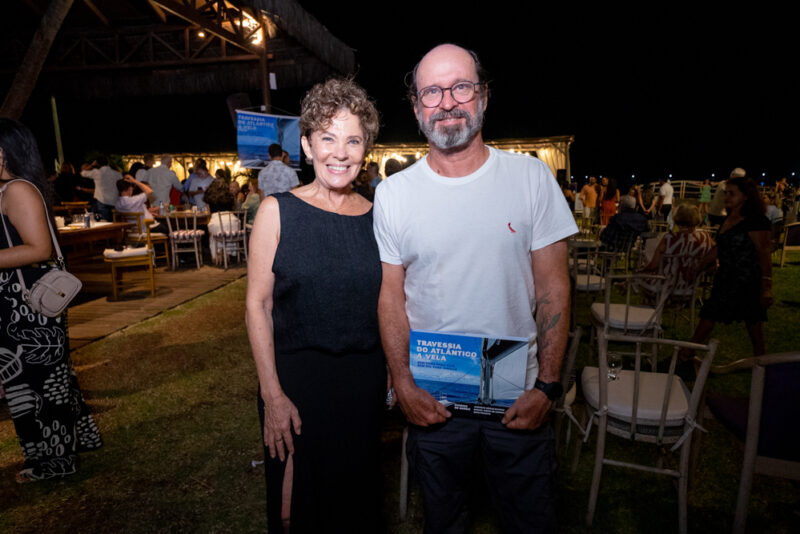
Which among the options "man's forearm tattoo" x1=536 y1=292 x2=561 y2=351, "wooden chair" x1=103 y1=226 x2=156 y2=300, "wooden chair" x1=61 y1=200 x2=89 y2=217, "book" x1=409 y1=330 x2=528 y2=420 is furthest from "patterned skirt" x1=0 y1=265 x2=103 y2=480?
"wooden chair" x1=61 y1=200 x2=89 y2=217

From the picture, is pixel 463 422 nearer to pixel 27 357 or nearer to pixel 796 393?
pixel 796 393

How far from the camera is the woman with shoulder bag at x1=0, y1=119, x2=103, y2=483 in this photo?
2.06 metres

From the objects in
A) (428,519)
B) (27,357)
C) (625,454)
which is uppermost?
(27,357)

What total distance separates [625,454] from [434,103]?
103 inches

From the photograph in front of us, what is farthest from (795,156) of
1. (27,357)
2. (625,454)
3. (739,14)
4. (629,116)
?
(27,357)

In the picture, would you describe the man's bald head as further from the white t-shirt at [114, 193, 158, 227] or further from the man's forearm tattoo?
the white t-shirt at [114, 193, 158, 227]

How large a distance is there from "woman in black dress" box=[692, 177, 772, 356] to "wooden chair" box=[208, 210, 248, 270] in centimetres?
700

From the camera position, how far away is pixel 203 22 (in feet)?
23.0

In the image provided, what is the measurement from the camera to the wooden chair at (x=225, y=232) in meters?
7.77

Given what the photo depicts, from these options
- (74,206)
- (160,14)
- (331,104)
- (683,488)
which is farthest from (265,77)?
(683,488)

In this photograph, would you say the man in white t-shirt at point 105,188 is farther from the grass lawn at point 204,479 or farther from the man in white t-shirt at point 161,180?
the grass lawn at point 204,479

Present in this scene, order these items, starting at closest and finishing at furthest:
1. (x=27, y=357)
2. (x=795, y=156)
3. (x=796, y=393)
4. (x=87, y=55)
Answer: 1. (x=796, y=393)
2. (x=27, y=357)
3. (x=87, y=55)
4. (x=795, y=156)

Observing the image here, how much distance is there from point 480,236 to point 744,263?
11.2 feet

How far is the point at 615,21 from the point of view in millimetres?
15125
